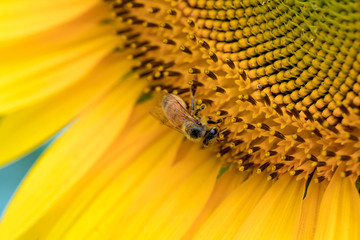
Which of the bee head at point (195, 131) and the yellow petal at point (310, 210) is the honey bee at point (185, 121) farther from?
the yellow petal at point (310, 210)

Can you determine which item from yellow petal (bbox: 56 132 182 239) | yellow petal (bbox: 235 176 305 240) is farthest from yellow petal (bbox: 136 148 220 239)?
yellow petal (bbox: 235 176 305 240)

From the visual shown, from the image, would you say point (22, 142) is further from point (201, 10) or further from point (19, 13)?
point (201, 10)

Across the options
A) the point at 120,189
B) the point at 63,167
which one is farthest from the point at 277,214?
the point at 63,167

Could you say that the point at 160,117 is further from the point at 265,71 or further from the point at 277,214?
the point at 277,214

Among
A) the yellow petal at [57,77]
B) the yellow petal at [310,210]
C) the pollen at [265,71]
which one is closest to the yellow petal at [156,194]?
the pollen at [265,71]

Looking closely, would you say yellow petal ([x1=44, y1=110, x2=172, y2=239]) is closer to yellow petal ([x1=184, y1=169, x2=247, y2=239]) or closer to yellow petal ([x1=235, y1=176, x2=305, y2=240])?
yellow petal ([x1=184, y1=169, x2=247, y2=239])

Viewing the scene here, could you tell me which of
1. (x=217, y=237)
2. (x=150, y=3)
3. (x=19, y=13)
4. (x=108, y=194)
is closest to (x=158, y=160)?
(x=108, y=194)
